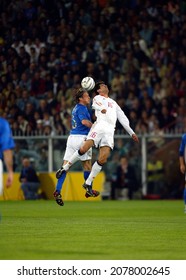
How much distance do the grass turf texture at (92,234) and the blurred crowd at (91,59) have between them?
26.1 feet

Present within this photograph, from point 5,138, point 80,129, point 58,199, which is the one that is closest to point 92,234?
point 5,138

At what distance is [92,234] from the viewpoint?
53.6 ft

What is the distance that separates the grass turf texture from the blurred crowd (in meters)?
7.96

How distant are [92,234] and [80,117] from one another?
21.9 ft

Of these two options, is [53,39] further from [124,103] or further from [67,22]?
[124,103]

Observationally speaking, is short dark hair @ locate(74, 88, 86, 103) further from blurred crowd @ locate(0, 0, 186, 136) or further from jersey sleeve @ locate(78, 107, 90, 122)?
blurred crowd @ locate(0, 0, 186, 136)

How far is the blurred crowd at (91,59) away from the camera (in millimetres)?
32344

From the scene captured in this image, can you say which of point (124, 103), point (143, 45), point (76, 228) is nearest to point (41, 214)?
point (76, 228)

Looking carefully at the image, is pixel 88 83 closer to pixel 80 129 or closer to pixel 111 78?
pixel 80 129

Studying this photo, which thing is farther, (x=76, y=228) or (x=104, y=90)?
(x=104, y=90)

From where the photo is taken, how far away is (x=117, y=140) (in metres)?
33.2

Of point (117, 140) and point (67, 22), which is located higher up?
point (67, 22)

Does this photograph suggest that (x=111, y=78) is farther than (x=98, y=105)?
Yes
